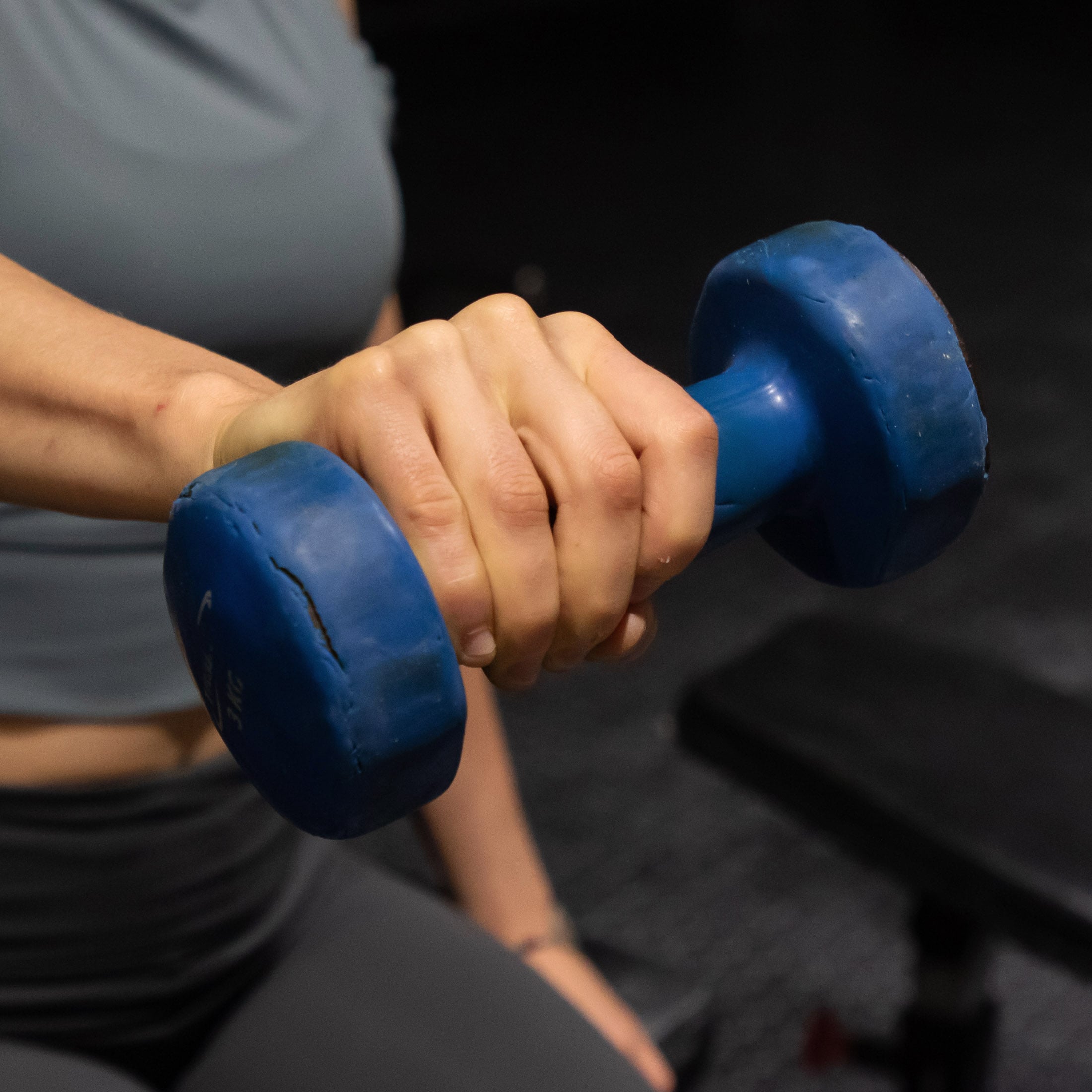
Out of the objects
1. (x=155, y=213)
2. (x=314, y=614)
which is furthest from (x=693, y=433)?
(x=155, y=213)

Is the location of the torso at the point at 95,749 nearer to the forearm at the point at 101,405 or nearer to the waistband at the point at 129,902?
the waistband at the point at 129,902

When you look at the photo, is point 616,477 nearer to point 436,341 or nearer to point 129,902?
point 436,341

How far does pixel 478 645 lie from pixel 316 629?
5 cm

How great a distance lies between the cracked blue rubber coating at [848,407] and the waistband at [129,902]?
1.17ft

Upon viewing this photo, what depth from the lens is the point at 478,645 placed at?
1.15 feet

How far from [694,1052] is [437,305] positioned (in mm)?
1519

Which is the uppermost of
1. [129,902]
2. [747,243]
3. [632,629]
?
[632,629]

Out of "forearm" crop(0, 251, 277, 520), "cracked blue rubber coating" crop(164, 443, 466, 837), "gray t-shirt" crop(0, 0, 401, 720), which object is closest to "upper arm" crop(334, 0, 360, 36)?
"gray t-shirt" crop(0, 0, 401, 720)

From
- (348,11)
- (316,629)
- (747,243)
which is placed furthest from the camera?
(747,243)

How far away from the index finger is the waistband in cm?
36

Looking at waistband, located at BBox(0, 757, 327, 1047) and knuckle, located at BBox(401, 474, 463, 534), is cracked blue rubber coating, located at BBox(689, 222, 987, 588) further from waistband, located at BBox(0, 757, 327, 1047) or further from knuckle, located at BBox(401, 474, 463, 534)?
waistband, located at BBox(0, 757, 327, 1047)

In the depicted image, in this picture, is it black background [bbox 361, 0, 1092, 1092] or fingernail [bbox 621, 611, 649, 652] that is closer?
fingernail [bbox 621, 611, 649, 652]

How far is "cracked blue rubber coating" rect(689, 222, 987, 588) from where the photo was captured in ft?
1.36

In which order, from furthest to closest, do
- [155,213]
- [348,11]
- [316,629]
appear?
[348,11]
[155,213]
[316,629]
